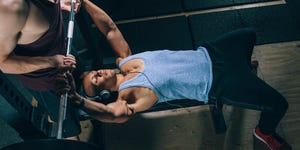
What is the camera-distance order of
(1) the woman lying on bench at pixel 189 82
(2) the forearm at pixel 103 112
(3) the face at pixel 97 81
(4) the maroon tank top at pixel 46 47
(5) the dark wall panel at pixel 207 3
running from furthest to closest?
(5) the dark wall panel at pixel 207 3 < (3) the face at pixel 97 81 < (1) the woman lying on bench at pixel 189 82 < (2) the forearm at pixel 103 112 < (4) the maroon tank top at pixel 46 47

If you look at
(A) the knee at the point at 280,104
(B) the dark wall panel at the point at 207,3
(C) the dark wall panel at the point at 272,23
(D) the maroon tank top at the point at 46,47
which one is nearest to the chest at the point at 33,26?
(D) the maroon tank top at the point at 46,47

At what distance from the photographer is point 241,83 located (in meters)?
2.18

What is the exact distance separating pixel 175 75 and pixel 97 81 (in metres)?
0.52

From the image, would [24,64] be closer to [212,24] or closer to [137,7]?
[137,7]

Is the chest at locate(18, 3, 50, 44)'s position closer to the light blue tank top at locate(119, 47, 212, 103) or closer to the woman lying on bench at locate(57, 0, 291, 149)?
the woman lying on bench at locate(57, 0, 291, 149)

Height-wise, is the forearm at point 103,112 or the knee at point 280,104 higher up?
the forearm at point 103,112

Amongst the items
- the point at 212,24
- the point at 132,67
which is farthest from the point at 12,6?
the point at 212,24

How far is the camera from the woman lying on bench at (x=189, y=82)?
2133 mm

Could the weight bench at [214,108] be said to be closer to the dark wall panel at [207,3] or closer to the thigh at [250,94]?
the thigh at [250,94]

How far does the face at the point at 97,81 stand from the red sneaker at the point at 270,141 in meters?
1.12

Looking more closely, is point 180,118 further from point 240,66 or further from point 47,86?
point 47,86

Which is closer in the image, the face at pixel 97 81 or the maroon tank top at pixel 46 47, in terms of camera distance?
the maroon tank top at pixel 46 47

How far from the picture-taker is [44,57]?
1.90 m

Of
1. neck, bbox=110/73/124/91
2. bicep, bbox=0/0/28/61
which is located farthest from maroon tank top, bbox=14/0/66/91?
neck, bbox=110/73/124/91
